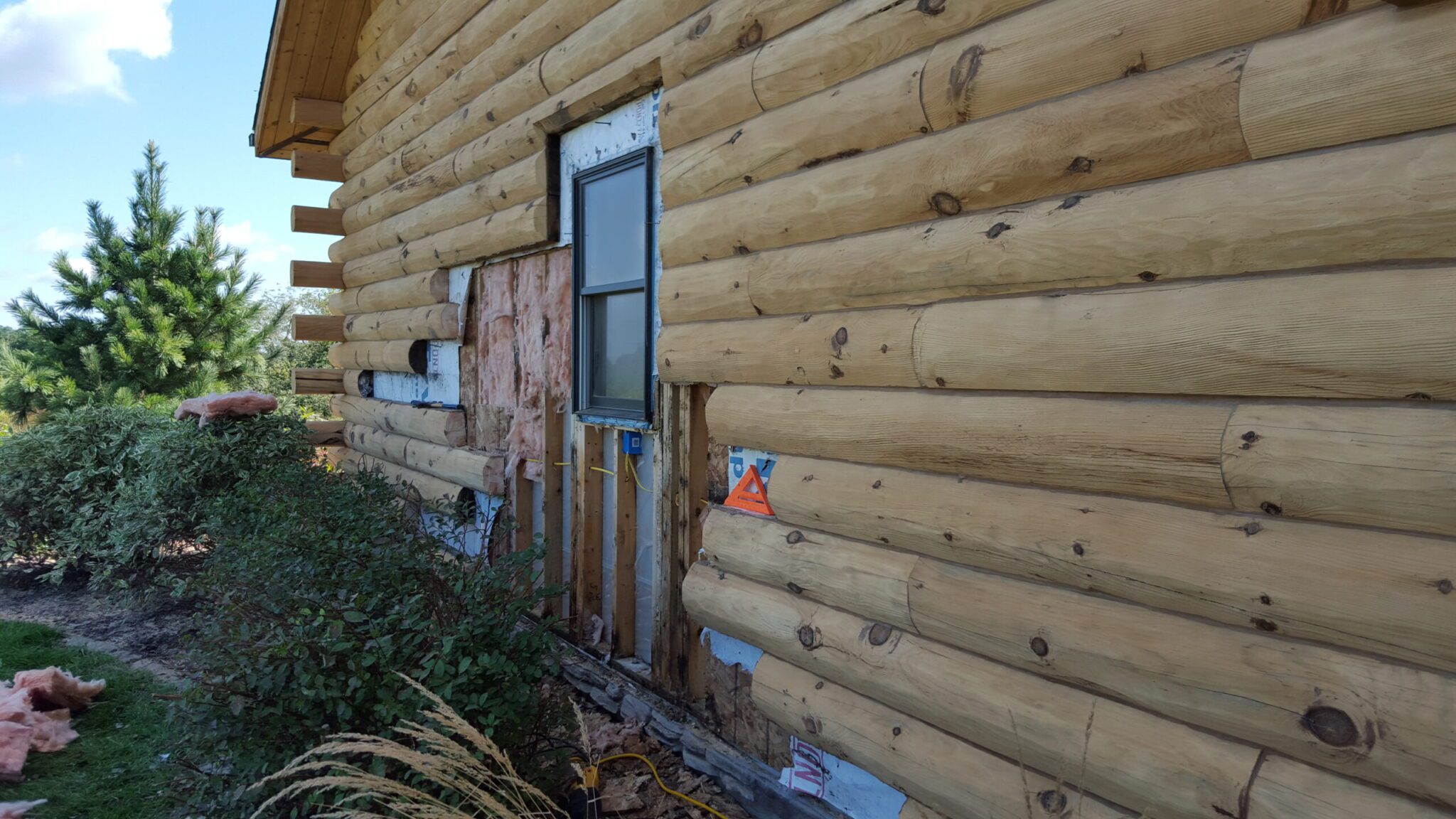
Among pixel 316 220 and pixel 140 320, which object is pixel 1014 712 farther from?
pixel 140 320

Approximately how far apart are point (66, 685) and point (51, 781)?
1004mm

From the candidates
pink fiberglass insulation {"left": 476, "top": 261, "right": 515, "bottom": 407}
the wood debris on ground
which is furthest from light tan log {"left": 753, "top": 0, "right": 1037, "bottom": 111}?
pink fiberglass insulation {"left": 476, "top": 261, "right": 515, "bottom": 407}

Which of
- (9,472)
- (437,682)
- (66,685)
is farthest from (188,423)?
(437,682)

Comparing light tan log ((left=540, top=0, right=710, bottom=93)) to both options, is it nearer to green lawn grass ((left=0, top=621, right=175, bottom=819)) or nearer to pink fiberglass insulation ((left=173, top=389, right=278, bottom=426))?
green lawn grass ((left=0, top=621, right=175, bottom=819))

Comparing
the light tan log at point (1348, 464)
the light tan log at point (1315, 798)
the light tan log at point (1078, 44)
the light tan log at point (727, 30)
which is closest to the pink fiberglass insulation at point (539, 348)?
the light tan log at point (727, 30)

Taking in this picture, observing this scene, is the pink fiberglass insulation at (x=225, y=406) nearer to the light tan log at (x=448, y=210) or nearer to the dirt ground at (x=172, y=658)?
the dirt ground at (x=172, y=658)

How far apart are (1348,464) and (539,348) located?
18.0 ft

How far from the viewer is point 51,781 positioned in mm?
4637

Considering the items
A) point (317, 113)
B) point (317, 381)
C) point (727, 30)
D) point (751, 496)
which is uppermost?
point (317, 113)

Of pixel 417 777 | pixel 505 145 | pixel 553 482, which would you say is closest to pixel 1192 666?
pixel 417 777

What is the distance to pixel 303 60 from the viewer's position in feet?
34.0

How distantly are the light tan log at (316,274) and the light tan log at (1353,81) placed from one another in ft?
34.4

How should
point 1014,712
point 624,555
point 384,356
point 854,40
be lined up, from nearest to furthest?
point 1014,712 < point 854,40 < point 624,555 < point 384,356

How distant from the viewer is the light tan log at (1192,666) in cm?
185
